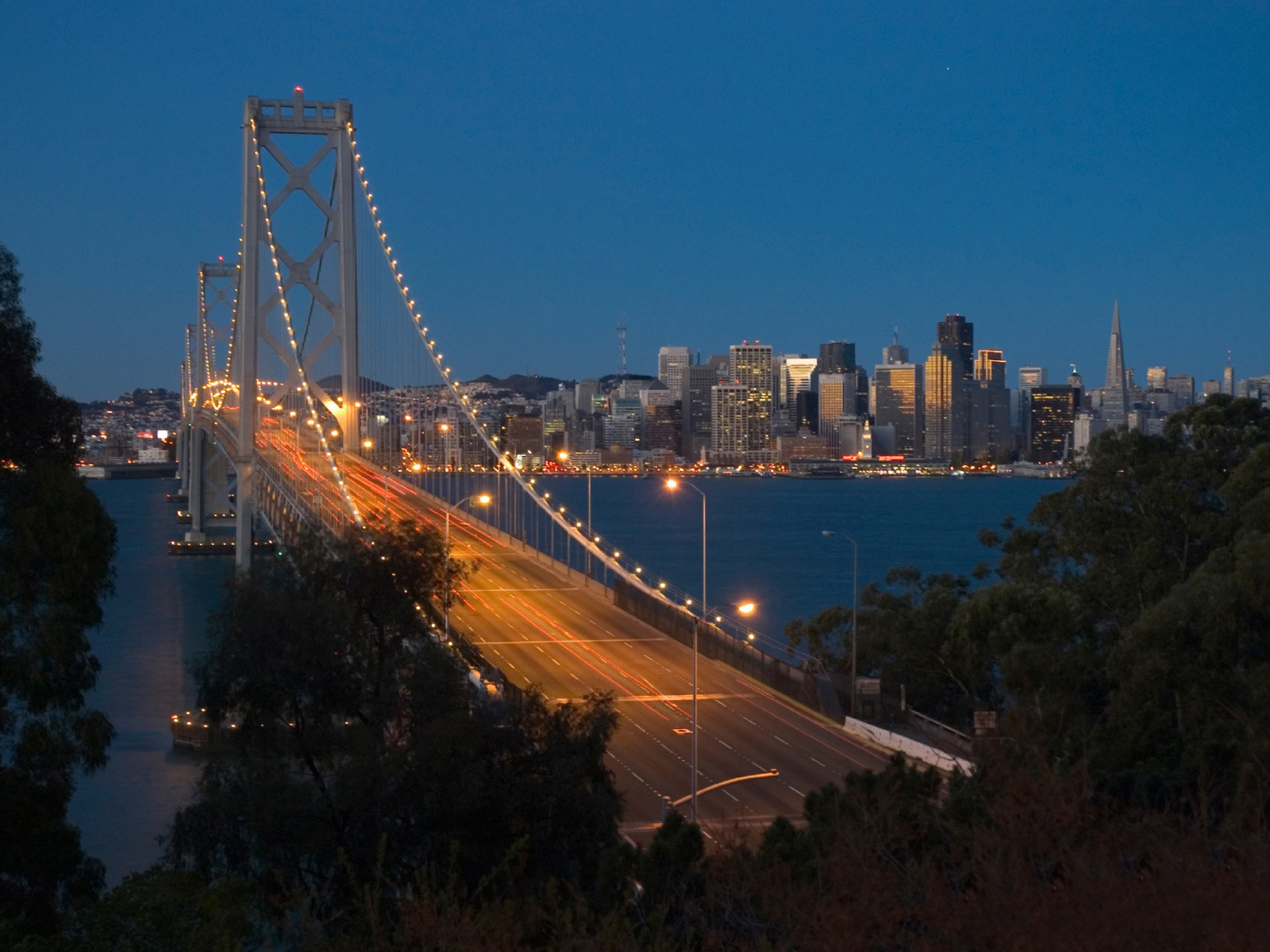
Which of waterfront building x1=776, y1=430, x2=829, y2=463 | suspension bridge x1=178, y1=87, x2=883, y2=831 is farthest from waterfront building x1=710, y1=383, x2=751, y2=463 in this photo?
suspension bridge x1=178, y1=87, x2=883, y2=831

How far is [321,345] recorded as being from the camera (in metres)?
33.9

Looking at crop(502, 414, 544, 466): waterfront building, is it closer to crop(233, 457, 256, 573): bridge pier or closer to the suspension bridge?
the suspension bridge

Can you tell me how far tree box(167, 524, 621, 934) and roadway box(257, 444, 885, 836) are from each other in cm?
98

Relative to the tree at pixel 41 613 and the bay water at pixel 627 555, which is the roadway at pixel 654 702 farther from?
the bay water at pixel 627 555

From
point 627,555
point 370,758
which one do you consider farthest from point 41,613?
point 627,555

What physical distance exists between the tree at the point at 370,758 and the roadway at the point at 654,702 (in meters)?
0.98

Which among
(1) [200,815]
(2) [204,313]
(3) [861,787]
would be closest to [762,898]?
(3) [861,787]

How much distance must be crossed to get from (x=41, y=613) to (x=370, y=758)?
6.77ft

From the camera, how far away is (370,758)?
841 centimetres

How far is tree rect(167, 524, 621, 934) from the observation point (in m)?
8.26

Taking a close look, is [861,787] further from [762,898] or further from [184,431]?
[184,431]

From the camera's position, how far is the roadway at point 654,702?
12.9 metres

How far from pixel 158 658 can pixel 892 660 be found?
13895 millimetres

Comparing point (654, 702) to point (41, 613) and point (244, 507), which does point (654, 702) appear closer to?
point (41, 613)
